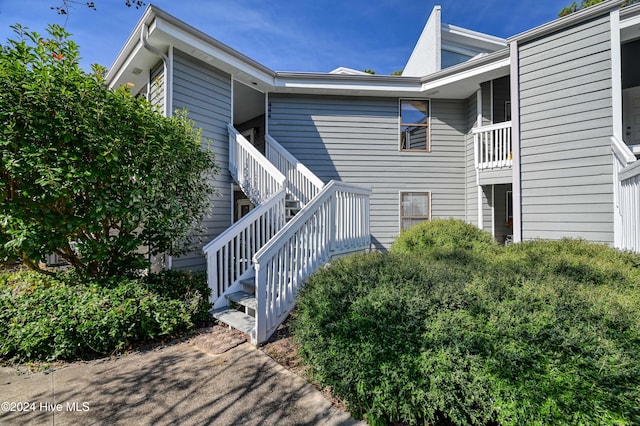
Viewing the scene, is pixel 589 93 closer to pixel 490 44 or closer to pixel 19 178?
pixel 490 44

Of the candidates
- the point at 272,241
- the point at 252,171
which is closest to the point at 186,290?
the point at 272,241

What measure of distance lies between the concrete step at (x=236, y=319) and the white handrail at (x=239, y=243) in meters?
0.25

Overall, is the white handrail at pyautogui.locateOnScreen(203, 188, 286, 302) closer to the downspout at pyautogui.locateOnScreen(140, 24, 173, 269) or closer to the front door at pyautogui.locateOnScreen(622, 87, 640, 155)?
the downspout at pyautogui.locateOnScreen(140, 24, 173, 269)

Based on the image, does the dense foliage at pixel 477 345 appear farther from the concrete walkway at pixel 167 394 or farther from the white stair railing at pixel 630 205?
the white stair railing at pixel 630 205

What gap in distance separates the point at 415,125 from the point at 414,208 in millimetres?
2485

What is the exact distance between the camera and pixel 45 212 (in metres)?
3.40

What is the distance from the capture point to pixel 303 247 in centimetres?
414

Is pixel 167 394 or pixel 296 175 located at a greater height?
pixel 296 175

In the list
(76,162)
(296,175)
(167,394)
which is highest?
(296,175)

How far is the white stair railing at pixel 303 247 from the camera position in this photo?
348 centimetres

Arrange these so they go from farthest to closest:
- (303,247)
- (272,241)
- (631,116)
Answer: (631,116), (303,247), (272,241)

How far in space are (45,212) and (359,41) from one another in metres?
11.0

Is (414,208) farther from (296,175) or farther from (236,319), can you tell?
(236,319)

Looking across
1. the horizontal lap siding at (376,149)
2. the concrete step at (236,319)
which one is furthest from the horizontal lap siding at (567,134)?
the concrete step at (236,319)
